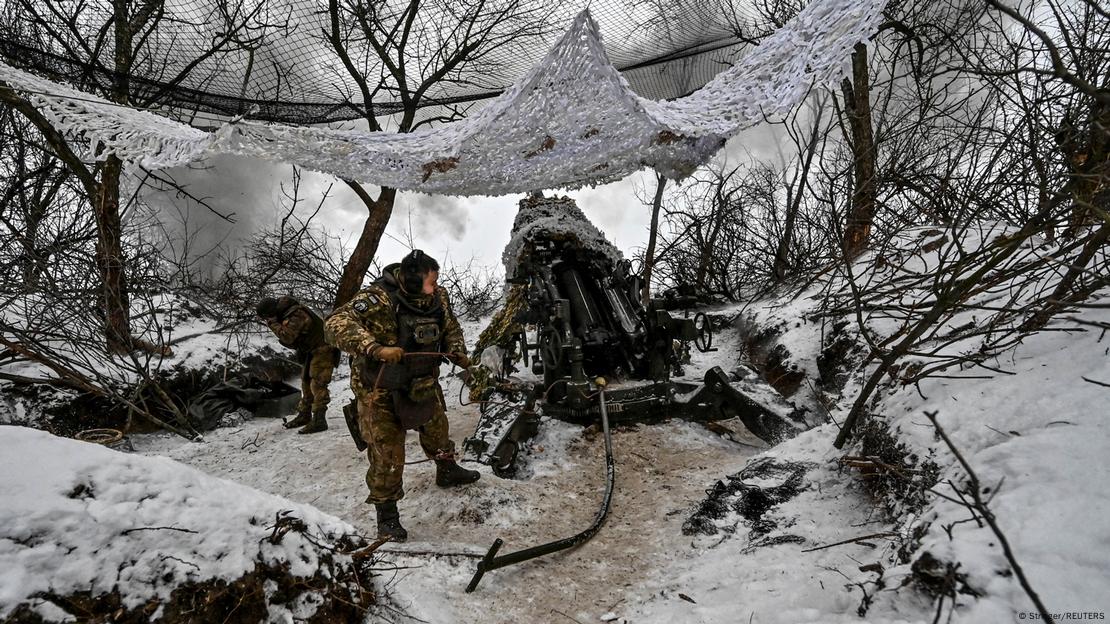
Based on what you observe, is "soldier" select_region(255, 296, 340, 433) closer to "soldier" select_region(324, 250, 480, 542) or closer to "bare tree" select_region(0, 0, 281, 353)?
"bare tree" select_region(0, 0, 281, 353)

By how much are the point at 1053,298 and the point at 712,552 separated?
175cm

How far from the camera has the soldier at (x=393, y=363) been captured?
3.02 m

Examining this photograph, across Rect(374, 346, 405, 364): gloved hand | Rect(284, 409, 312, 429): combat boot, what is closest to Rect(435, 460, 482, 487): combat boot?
Rect(374, 346, 405, 364): gloved hand

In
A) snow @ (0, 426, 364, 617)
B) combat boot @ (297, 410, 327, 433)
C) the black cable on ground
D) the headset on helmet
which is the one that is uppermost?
the headset on helmet

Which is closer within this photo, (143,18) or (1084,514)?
(1084,514)

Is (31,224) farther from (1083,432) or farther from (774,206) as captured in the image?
(774,206)

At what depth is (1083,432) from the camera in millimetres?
1480

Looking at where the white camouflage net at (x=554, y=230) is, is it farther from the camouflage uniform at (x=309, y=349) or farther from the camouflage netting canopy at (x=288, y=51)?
the camouflage uniform at (x=309, y=349)

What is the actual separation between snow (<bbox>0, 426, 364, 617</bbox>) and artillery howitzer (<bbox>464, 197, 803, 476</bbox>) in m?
2.35

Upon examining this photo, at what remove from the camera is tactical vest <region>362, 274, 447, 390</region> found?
305cm

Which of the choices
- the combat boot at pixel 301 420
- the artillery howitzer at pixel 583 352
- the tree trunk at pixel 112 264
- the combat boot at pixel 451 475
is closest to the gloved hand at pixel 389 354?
the combat boot at pixel 451 475

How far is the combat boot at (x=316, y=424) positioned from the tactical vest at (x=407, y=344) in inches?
107

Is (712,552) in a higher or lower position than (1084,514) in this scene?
lower

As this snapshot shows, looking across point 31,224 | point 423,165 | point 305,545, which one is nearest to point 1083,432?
point 305,545
